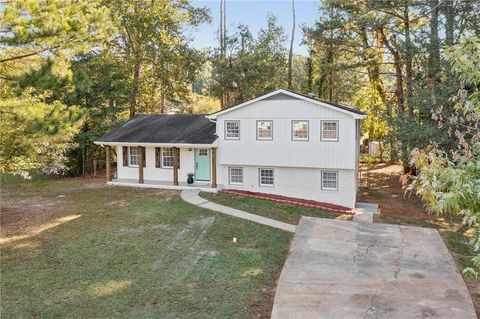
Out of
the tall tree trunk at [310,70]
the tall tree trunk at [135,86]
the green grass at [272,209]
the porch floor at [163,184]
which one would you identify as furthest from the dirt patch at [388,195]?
the tall tree trunk at [135,86]

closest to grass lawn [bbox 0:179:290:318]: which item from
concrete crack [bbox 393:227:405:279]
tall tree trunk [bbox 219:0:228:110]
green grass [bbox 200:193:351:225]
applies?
green grass [bbox 200:193:351:225]

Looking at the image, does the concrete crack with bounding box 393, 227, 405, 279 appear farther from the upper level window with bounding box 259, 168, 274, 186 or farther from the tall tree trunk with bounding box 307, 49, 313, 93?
the tall tree trunk with bounding box 307, 49, 313, 93

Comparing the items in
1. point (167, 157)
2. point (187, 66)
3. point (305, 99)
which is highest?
point (187, 66)

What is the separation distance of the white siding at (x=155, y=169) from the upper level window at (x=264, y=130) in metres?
4.05

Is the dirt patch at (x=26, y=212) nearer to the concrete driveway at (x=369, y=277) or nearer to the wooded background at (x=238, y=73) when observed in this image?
the wooded background at (x=238, y=73)

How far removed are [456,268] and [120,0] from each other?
90.3ft

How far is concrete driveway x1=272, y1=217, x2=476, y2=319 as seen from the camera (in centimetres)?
809

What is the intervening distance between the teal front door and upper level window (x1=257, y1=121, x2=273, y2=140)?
3.23m

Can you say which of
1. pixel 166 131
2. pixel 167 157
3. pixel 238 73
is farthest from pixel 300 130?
pixel 238 73

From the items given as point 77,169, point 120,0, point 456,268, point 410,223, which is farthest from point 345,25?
point 77,169

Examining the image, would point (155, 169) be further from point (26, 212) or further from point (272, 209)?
point (272, 209)

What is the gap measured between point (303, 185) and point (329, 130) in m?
2.93

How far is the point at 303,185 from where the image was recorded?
18453 mm

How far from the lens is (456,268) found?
34.5ft
